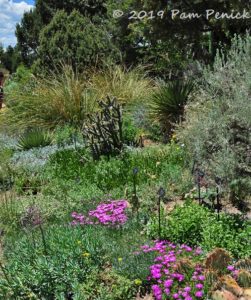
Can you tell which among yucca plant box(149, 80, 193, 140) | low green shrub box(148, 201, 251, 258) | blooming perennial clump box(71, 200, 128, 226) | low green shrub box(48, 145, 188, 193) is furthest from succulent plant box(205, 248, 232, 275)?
yucca plant box(149, 80, 193, 140)

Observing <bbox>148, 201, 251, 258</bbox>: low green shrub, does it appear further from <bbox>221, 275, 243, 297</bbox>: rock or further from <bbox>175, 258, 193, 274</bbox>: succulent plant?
<bbox>221, 275, 243, 297</bbox>: rock

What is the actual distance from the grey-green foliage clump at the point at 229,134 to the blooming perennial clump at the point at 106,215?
110cm

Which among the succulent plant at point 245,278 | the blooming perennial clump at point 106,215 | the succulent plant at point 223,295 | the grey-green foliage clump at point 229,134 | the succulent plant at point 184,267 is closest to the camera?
the succulent plant at point 223,295

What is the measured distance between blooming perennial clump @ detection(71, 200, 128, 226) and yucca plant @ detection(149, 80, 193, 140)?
13.6ft

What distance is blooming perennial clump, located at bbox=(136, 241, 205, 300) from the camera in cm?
322

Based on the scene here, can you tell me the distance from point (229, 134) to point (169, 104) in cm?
366

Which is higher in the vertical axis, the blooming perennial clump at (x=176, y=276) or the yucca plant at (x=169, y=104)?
the yucca plant at (x=169, y=104)

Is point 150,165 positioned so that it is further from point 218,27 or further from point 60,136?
point 218,27

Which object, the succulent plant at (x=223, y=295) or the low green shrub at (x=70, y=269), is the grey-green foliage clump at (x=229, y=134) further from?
the succulent plant at (x=223, y=295)

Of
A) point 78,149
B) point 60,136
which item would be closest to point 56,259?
point 78,149

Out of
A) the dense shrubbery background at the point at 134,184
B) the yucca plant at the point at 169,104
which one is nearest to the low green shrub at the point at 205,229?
the dense shrubbery background at the point at 134,184

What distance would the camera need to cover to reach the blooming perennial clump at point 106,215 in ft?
14.8

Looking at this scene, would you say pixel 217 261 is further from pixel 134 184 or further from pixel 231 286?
pixel 134 184

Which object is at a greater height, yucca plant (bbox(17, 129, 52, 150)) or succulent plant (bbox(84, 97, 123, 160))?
succulent plant (bbox(84, 97, 123, 160))
